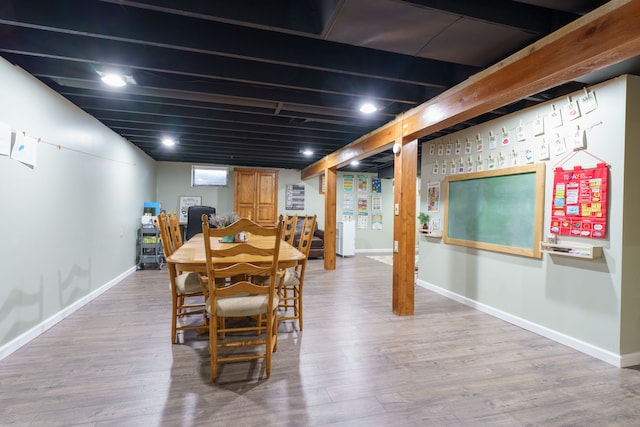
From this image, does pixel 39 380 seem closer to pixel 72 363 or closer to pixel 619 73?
pixel 72 363

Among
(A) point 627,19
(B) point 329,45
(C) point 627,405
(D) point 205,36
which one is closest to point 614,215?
(C) point 627,405

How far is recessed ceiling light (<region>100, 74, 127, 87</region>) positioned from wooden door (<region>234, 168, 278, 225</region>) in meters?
4.61

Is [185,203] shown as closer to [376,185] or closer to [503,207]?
[376,185]

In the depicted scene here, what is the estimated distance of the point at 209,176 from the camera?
7648 mm

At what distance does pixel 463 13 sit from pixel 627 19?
0.76 metres

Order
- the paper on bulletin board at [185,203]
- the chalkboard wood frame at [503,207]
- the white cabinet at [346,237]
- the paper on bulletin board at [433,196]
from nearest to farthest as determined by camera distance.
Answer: the chalkboard wood frame at [503,207], the paper on bulletin board at [433,196], the paper on bulletin board at [185,203], the white cabinet at [346,237]

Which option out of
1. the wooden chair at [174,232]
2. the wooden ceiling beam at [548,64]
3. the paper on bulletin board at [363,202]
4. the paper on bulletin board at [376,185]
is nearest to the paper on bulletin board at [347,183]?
the paper on bulletin board at [363,202]

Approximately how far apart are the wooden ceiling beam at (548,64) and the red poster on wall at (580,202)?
3.31 ft

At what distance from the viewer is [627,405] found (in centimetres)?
195

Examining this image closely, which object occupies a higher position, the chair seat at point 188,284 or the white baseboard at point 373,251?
the chair seat at point 188,284

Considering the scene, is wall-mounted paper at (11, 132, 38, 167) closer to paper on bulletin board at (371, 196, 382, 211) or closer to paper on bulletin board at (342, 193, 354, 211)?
paper on bulletin board at (342, 193, 354, 211)

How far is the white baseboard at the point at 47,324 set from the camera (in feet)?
7.98

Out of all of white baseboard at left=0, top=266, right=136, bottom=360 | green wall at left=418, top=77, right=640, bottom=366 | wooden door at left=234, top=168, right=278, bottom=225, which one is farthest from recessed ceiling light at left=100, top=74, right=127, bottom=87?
wooden door at left=234, top=168, right=278, bottom=225

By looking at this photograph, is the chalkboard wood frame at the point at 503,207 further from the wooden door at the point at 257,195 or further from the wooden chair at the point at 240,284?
the wooden door at the point at 257,195
